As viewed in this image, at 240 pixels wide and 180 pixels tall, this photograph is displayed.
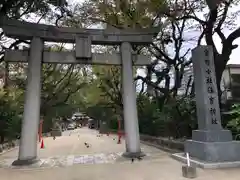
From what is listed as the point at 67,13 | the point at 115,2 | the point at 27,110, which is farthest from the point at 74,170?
the point at 115,2

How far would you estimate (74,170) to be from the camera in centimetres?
955

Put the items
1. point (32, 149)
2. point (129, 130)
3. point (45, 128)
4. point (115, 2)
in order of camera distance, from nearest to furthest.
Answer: point (32, 149) → point (129, 130) → point (115, 2) → point (45, 128)

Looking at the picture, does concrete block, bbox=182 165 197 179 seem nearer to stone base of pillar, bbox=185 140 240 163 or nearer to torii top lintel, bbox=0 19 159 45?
stone base of pillar, bbox=185 140 240 163

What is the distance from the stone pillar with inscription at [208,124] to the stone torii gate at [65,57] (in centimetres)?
325

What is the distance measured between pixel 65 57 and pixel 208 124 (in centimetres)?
684

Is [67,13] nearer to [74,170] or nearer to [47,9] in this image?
[47,9]

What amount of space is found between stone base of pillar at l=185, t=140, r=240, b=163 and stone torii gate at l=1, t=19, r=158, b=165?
3.43m

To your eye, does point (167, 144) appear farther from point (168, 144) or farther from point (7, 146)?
point (7, 146)

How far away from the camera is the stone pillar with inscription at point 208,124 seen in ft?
31.1

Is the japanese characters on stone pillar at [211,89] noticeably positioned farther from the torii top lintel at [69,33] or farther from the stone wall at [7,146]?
the stone wall at [7,146]

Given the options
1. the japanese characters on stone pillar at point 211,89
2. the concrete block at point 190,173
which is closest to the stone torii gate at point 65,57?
the japanese characters on stone pillar at point 211,89

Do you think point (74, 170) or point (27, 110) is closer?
point (74, 170)

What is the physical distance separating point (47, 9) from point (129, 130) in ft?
22.2

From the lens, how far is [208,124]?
9977 millimetres
